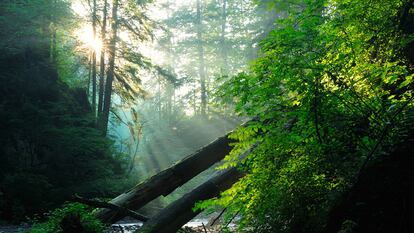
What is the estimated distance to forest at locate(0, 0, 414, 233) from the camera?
2.79 metres

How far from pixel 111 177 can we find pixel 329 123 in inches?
558

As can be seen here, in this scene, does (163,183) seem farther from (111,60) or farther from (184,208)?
(111,60)

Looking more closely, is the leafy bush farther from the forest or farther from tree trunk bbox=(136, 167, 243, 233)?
tree trunk bbox=(136, 167, 243, 233)

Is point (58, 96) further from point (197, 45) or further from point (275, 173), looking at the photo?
point (197, 45)

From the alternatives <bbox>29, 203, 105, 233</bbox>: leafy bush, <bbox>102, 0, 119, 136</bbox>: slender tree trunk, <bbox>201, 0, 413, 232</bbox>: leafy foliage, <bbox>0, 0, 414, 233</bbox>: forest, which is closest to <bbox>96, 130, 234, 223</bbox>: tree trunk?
<bbox>0, 0, 414, 233</bbox>: forest

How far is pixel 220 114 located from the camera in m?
31.3

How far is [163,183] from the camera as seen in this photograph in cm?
730

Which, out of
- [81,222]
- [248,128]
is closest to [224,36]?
[81,222]

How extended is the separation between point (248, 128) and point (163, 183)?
4335mm

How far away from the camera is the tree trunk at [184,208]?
22.0ft

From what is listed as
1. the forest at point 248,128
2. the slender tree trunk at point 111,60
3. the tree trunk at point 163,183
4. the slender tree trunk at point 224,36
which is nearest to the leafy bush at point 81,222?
the forest at point 248,128

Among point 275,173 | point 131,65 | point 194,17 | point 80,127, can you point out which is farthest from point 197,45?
point 275,173

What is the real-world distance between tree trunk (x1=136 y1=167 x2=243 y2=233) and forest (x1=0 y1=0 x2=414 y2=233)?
0.10ft

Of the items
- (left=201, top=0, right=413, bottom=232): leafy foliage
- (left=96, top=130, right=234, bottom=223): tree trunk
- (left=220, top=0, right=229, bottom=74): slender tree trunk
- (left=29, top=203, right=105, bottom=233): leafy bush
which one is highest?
(left=220, top=0, right=229, bottom=74): slender tree trunk
